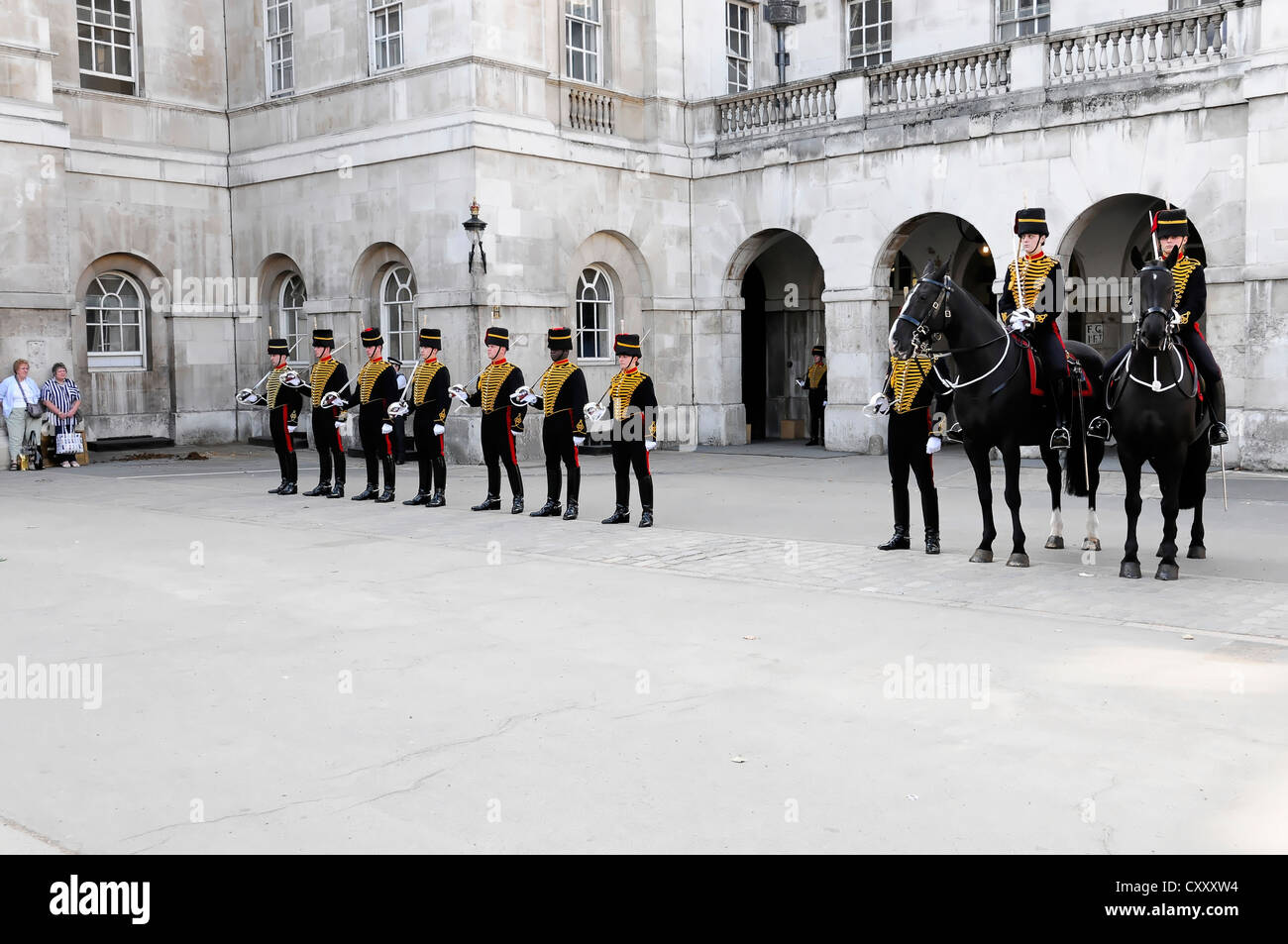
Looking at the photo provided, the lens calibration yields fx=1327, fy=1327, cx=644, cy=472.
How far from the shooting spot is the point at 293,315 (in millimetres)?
24844

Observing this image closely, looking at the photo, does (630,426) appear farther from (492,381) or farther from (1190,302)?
(1190,302)

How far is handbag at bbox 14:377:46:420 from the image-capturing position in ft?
65.8

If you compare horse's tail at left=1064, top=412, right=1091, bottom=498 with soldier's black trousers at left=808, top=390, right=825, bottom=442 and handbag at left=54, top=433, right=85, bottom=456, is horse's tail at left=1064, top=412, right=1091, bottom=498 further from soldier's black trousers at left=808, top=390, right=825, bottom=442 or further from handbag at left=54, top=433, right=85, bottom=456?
handbag at left=54, top=433, right=85, bottom=456

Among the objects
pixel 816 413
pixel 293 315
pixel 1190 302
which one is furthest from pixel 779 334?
pixel 1190 302

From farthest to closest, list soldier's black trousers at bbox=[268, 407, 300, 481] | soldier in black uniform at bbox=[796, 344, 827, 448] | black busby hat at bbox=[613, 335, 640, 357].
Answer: soldier in black uniform at bbox=[796, 344, 827, 448], soldier's black trousers at bbox=[268, 407, 300, 481], black busby hat at bbox=[613, 335, 640, 357]

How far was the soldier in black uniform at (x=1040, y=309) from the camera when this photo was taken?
1044 cm

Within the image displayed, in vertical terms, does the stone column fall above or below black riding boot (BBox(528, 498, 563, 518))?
above


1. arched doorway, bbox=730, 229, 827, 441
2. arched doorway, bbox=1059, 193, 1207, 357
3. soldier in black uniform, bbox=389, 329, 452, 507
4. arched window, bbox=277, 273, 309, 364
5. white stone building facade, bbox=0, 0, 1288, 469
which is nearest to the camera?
soldier in black uniform, bbox=389, 329, 452, 507

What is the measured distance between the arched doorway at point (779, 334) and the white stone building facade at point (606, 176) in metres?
0.07

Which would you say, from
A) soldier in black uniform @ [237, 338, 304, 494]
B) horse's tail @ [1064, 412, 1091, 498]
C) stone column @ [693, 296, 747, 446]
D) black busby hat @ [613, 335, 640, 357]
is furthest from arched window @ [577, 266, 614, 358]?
horse's tail @ [1064, 412, 1091, 498]

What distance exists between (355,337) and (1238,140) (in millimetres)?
14041

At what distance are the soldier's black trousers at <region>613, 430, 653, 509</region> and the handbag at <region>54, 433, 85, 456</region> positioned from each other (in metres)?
11.3

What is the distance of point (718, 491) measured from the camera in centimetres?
1650

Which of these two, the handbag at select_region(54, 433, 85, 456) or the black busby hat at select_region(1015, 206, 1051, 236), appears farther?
the handbag at select_region(54, 433, 85, 456)
